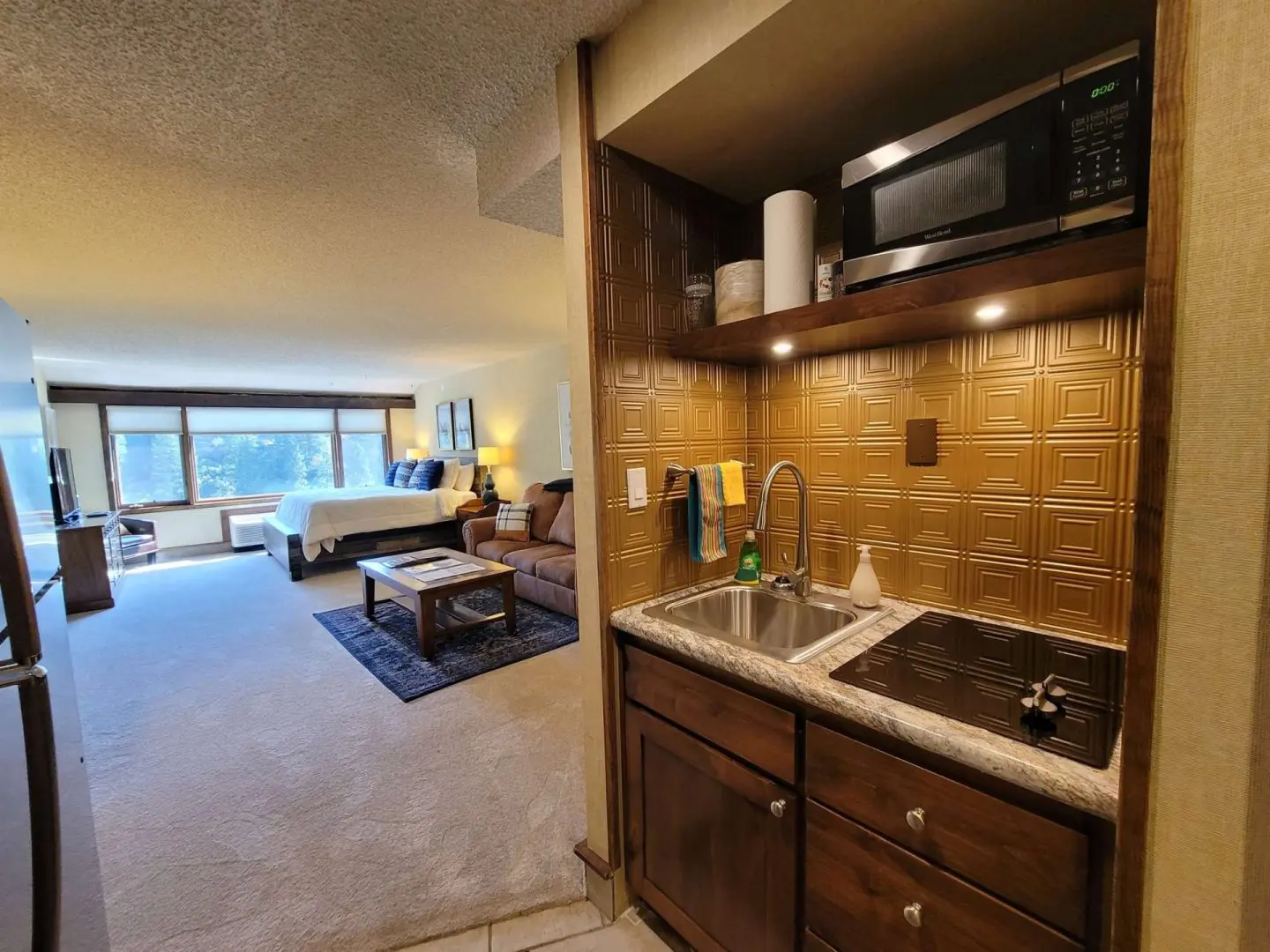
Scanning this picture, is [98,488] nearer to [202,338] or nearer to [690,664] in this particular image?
[202,338]

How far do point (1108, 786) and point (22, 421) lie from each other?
75.7 inches

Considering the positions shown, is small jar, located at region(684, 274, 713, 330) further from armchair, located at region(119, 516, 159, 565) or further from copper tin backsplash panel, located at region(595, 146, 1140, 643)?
armchair, located at region(119, 516, 159, 565)

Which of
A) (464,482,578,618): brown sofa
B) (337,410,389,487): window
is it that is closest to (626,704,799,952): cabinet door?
(464,482,578,618): brown sofa

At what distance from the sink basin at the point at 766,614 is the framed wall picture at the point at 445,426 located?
264 inches

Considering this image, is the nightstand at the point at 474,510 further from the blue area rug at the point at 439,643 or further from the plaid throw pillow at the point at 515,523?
the blue area rug at the point at 439,643

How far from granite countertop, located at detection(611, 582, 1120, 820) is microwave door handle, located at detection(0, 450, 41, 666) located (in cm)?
108

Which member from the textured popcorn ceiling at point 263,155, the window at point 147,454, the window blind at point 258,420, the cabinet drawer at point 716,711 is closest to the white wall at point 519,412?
the textured popcorn ceiling at point 263,155

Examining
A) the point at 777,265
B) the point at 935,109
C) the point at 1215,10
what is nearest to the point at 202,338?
the point at 777,265

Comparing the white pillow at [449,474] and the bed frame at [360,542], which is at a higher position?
the white pillow at [449,474]

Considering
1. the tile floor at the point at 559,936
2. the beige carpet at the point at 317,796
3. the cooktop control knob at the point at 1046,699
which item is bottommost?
the tile floor at the point at 559,936

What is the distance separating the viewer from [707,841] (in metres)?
1.24

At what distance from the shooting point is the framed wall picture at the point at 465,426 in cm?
716

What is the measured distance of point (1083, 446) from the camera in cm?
117

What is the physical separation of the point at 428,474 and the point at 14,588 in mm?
6558
